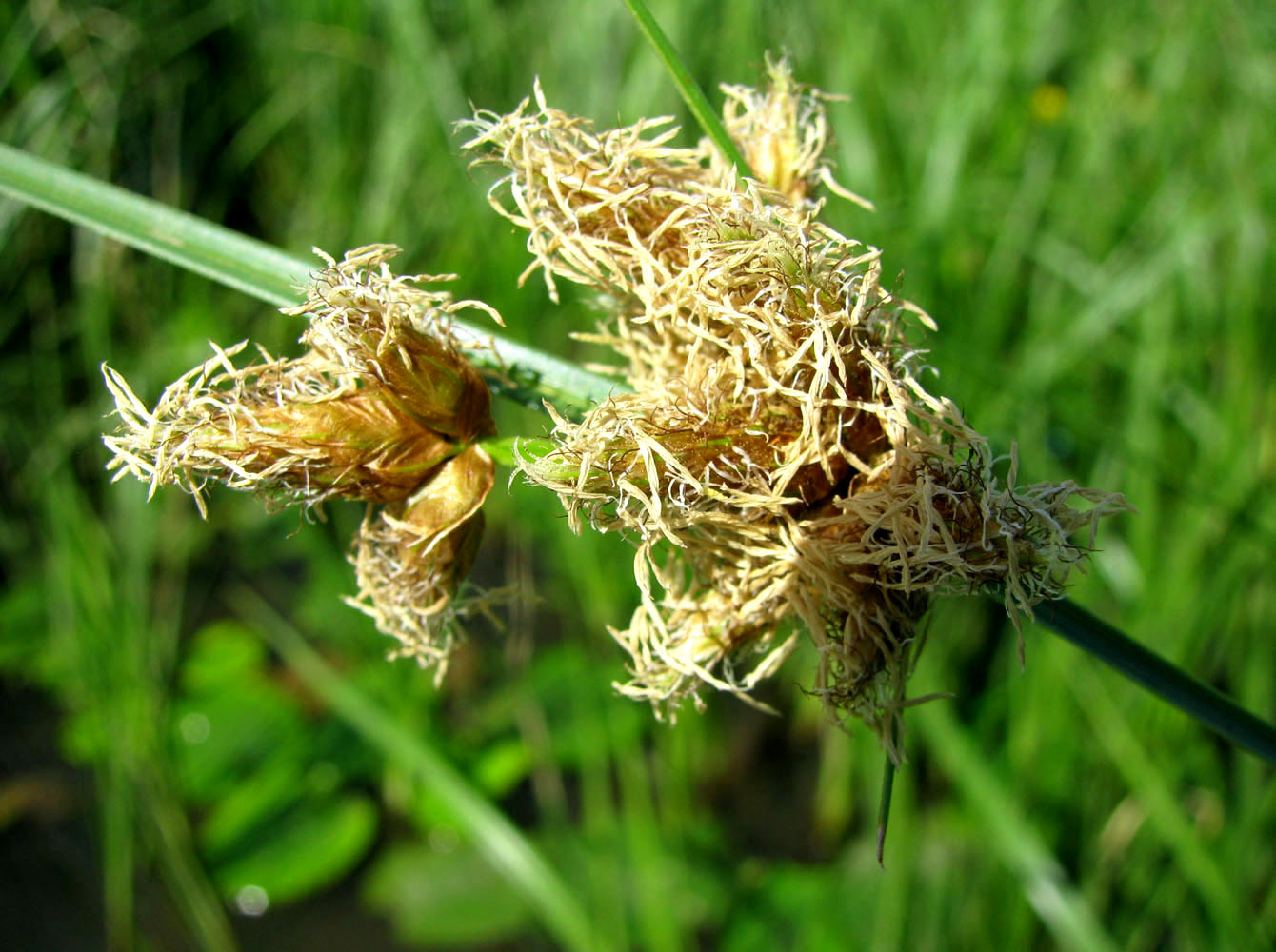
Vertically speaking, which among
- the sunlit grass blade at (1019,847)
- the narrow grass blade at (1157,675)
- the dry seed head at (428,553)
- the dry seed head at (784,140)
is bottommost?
the sunlit grass blade at (1019,847)

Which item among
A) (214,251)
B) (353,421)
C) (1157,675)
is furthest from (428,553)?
(1157,675)

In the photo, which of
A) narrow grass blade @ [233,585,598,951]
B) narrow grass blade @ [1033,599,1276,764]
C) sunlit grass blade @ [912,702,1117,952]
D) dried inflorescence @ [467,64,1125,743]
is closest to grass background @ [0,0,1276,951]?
sunlit grass blade @ [912,702,1117,952]

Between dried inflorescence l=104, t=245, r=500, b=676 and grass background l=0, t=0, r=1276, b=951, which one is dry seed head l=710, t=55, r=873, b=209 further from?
grass background l=0, t=0, r=1276, b=951

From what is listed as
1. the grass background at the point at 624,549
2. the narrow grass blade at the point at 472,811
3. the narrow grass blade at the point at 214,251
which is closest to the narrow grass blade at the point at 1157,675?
the narrow grass blade at the point at 214,251

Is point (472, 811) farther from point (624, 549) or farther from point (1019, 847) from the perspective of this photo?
point (1019, 847)

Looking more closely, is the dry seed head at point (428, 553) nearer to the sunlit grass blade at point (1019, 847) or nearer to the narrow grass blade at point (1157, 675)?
the narrow grass blade at point (1157, 675)

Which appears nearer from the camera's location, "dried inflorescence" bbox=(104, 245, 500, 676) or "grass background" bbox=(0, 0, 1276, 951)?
"dried inflorescence" bbox=(104, 245, 500, 676)

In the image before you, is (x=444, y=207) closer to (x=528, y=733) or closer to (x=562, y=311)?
(x=562, y=311)
